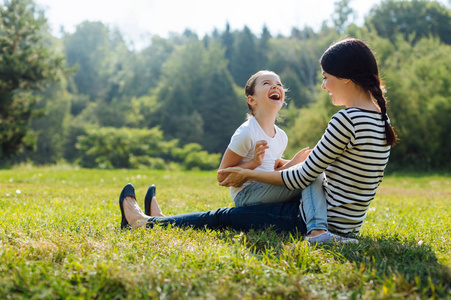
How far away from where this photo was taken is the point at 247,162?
3.04 metres

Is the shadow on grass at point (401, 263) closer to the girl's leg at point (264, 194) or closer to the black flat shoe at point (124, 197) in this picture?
the girl's leg at point (264, 194)

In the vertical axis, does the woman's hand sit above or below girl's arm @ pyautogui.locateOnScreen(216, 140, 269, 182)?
below

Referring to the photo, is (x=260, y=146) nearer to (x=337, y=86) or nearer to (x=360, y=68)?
(x=337, y=86)

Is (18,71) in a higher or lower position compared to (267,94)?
higher

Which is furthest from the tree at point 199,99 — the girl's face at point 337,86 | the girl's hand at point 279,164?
the girl's face at point 337,86

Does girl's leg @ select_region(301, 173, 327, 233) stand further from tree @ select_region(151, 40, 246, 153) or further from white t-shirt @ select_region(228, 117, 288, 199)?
tree @ select_region(151, 40, 246, 153)

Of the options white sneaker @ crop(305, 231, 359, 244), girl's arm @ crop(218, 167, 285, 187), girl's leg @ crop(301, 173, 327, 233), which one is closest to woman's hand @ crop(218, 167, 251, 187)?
girl's arm @ crop(218, 167, 285, 187)

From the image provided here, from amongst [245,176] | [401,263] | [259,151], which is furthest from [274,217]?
[401,263]

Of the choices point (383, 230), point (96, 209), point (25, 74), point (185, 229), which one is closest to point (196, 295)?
point (185, 229)

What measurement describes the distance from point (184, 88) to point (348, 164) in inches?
1588

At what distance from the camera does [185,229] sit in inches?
→ 117

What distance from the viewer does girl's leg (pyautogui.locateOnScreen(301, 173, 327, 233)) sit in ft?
8.47

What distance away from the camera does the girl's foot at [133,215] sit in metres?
3.08

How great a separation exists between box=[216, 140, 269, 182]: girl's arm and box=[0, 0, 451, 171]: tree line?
1046 mm
